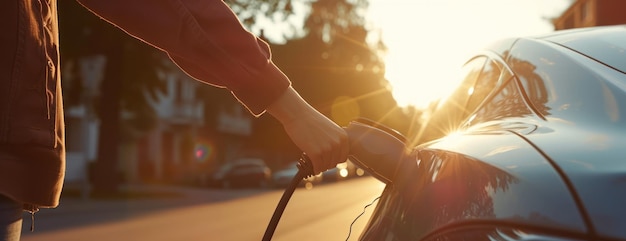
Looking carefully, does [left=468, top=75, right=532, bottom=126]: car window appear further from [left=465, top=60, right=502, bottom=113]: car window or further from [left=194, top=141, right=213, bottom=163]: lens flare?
[left=194, top=141, right=213, bottom=163]: lens flare

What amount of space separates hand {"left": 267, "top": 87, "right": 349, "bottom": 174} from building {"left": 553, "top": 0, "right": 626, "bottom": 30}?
85.2 feet

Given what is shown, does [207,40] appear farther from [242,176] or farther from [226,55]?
[242,176]

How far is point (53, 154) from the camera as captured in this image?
1532 mm

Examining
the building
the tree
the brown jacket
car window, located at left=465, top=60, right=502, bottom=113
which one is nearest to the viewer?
the brown jacket

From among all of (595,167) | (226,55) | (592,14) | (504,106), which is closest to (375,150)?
(504,106)

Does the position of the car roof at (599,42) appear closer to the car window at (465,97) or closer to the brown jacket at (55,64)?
the car window at (465,97)

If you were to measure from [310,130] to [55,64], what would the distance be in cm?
59

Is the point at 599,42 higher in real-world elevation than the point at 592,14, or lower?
lower

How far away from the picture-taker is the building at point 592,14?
1153 inches

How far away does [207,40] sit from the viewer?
1703 mm

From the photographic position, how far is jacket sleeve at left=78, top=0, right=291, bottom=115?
5.41 feet

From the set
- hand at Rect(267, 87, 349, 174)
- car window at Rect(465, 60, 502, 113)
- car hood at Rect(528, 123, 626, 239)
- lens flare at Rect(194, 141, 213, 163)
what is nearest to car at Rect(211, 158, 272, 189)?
lens flare at Rect(194, 141, 213, 163)

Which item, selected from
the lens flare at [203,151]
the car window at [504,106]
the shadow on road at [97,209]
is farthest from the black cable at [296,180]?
the lens flare at [203,151]

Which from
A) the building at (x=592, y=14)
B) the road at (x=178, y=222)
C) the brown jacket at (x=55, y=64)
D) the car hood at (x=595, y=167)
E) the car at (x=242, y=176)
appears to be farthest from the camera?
the car at (x=242, y=176)
